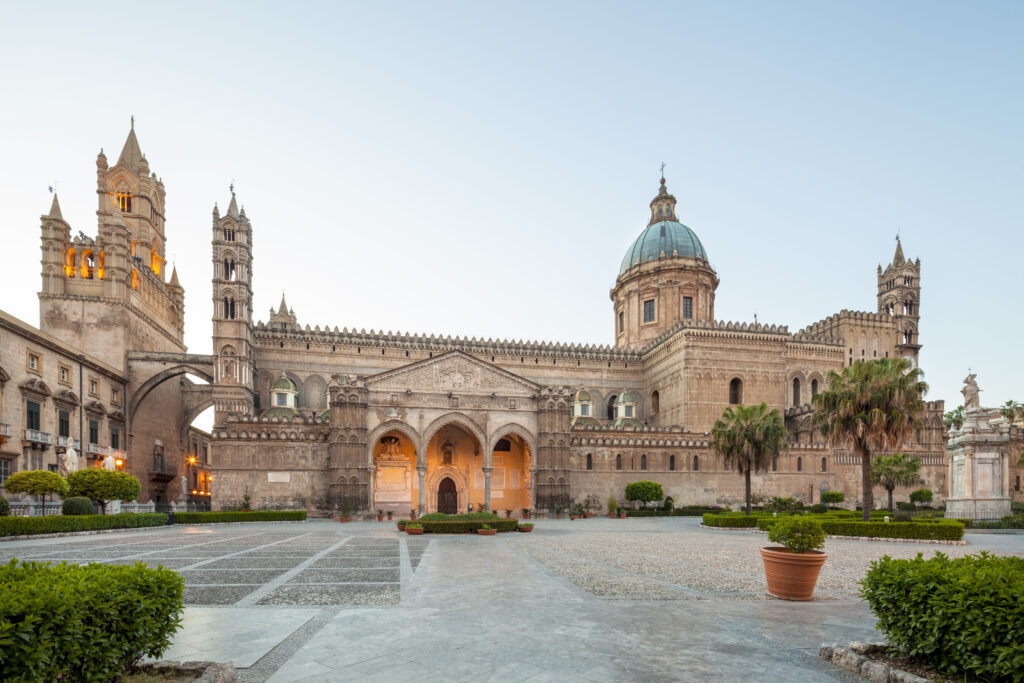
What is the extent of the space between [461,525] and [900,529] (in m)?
17.0

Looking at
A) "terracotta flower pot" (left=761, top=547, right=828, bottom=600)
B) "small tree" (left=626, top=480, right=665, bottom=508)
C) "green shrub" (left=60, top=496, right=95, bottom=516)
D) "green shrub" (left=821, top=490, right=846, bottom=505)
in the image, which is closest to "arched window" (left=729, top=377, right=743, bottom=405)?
"green shrub" (left=821, top=490, right=846, bottom=505)

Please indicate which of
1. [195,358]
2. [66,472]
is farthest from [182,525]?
[195,358]

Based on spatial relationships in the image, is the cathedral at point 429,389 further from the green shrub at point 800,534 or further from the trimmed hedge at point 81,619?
the trimmed hedge at point 81,619

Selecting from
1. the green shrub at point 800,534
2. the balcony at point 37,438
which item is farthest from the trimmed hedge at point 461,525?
the balcony at point 37,438

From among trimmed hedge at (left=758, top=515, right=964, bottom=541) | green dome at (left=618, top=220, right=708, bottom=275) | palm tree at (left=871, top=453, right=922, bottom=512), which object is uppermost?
green dome at (left=618, top=220, right=708, bottom=275)

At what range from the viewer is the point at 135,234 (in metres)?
56.0

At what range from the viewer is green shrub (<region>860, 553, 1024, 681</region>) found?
4992 millimetres

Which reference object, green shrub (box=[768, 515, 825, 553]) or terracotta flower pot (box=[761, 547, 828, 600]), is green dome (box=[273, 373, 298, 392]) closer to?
terracotta flower pot (box=[761, 547, 828, 600])

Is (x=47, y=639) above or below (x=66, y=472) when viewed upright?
above

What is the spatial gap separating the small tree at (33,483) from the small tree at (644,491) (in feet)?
108

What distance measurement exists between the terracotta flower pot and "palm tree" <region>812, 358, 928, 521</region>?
1908 centimetres

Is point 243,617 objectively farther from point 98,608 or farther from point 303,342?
point 303,342

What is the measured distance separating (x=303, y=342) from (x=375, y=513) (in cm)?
1843

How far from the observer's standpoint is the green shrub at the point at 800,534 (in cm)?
991
